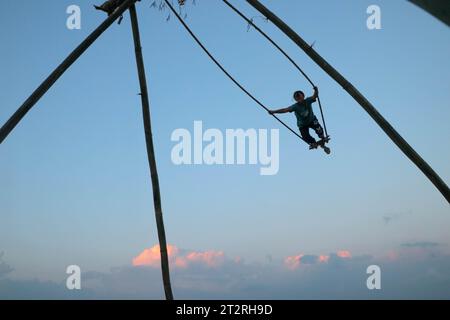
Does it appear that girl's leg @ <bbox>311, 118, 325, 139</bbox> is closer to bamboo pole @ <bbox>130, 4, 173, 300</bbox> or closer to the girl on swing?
the girl on swing

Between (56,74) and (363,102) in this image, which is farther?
(56,74)

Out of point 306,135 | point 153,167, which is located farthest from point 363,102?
point 153,167

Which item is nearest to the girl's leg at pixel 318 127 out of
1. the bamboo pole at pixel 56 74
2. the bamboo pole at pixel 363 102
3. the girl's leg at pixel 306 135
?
the girl's leg at pixel 306 135

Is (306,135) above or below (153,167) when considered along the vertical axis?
above

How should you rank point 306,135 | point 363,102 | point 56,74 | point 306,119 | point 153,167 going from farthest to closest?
point 306,135 → point 306,119 → point 153,167 → point 56,74 → point 363,102

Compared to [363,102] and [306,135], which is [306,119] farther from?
[363,102]

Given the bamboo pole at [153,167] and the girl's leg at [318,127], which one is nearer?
the bamboo pole at [153,167]

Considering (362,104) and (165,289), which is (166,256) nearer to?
(165,289)

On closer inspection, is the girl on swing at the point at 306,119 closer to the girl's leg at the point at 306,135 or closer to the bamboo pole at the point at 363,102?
the girl's leg at the point at 306,135

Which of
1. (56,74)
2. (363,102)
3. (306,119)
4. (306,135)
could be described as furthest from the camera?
(306,135)

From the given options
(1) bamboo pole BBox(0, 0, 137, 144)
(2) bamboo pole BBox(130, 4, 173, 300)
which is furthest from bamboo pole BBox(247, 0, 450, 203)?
(2) bamboo pole BBox(130, 4, 173, 300)

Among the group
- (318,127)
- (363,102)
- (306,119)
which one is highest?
(306,119)
